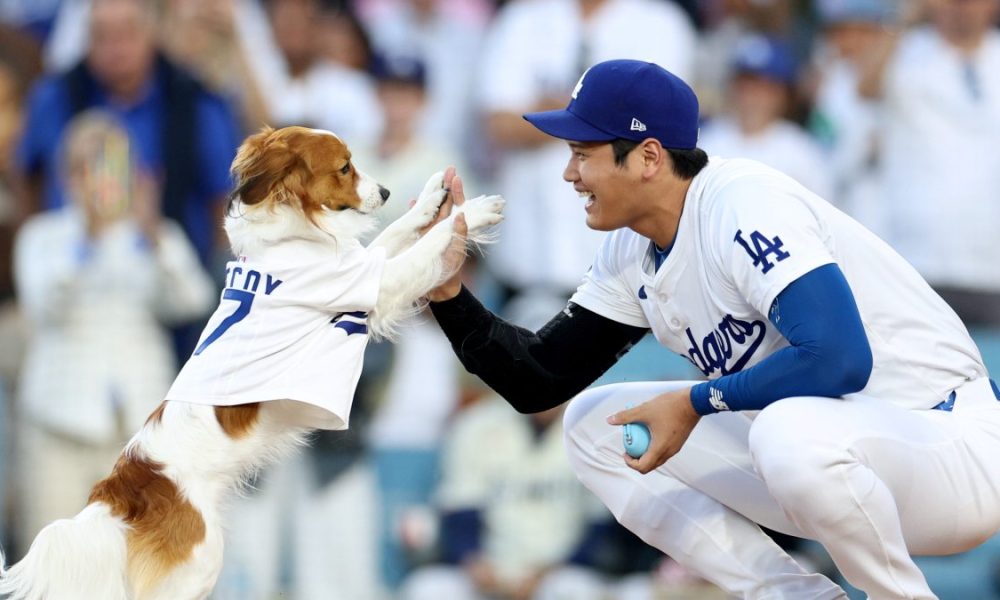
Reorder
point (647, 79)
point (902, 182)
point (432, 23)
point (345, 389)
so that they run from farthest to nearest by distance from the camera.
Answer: point (432, 23) < point (902, 182) < point (345, 389) < point (647, 79)

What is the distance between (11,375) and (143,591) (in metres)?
3.56

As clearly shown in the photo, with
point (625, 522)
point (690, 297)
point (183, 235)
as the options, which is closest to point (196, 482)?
point (625, 522)

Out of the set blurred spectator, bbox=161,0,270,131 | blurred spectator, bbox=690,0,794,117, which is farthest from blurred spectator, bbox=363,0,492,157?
blurred spectator, bbox=690,0,794,117

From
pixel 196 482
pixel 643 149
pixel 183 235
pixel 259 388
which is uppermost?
pixel 643 149

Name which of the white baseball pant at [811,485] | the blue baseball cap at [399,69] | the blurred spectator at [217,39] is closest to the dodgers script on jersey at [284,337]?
the white baseball pant at [811,485]

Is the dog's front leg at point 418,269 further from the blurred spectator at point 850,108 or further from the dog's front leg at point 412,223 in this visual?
the blurred spectator at point 850,108

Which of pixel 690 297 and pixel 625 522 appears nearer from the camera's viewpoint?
pixel 690 297

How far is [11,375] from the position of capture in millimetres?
6652

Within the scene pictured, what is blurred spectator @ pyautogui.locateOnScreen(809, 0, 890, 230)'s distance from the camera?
22.0 ft

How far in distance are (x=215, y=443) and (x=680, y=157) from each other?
146cm

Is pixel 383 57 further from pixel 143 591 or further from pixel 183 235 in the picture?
pixel 143 591

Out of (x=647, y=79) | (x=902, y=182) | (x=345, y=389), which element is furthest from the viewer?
(x=902, y=182)

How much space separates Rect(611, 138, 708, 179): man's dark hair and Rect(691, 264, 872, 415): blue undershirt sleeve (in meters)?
0.51

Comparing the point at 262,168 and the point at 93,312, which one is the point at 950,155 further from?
the point at 93,312
